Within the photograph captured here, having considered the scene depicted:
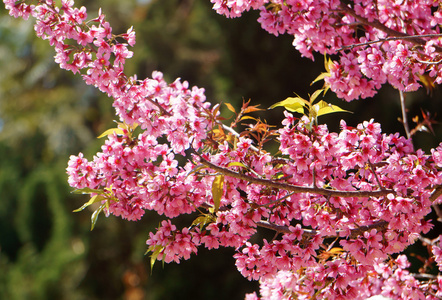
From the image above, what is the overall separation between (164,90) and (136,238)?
5020 millimetres

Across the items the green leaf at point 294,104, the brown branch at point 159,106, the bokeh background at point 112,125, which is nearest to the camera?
the green leaf at point 294,104

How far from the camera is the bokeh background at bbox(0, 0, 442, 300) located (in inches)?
255

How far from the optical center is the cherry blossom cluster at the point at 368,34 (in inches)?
78.4

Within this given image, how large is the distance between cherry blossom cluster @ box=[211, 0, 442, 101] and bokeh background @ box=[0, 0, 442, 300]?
10.1 feet

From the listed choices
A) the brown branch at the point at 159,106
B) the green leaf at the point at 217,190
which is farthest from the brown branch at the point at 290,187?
the brown branch at the point at 159,106

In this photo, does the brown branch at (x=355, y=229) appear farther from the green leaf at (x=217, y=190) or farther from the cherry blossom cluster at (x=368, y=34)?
the cherry blossom cluster at (x=368, y=34)

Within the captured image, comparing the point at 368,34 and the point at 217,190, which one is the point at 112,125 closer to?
the point at 368,34

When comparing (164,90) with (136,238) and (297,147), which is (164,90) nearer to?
(297,147)

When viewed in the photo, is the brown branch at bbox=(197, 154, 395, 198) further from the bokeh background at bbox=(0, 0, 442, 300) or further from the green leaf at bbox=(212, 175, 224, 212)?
the bokeh background at bbox=(0, 0, 442, 300)

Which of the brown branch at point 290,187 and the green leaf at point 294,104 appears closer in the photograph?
the brown branch at point 290,187

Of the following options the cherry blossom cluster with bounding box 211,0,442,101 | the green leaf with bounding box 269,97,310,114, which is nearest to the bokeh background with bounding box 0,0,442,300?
the cherry blossom cluster with bounding box 211,0,442,101

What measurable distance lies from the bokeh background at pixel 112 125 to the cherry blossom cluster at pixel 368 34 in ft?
10.1

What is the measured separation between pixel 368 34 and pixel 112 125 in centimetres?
544

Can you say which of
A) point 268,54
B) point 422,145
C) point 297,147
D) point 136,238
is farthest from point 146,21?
point 297,147
